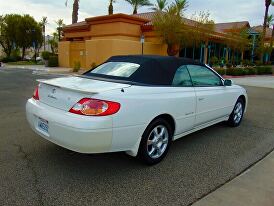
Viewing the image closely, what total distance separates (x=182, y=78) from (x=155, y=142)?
118cm

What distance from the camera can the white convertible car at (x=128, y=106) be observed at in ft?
11.0

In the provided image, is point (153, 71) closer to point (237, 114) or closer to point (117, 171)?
point (117, 171)

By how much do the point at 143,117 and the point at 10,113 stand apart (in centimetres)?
450

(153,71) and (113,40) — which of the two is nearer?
(153,71)

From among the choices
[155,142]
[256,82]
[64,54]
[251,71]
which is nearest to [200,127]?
[155,142]

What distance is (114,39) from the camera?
74.2 feet

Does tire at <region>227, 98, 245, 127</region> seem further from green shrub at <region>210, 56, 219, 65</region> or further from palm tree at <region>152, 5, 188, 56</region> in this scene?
green shrub at <region>210, 56, 219, 65</region>

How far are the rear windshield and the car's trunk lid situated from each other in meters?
0.43

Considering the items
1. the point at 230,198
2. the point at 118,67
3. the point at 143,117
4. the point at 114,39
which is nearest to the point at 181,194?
the point at 230,198

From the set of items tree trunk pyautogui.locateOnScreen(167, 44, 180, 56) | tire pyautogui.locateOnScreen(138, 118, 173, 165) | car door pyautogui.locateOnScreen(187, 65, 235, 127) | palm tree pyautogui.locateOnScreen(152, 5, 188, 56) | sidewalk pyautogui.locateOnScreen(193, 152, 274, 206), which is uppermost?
palm tree pyautogui.locateOnScreen(152, 5, 188, 56)

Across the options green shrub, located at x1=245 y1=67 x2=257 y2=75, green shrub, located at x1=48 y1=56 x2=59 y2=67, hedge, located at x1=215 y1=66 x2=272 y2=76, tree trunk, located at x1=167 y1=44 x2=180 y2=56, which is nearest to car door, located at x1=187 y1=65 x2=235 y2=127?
hedge, located at x1=215 y1=66 x2=272 y2=76

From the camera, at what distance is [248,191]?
3387 mm

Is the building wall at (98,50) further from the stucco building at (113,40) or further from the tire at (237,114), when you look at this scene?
the tire at (237,114)

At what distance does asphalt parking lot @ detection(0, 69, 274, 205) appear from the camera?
3.16 meters
